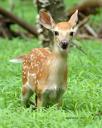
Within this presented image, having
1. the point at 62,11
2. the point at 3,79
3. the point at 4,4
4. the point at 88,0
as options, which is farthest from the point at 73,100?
the point at 4,4

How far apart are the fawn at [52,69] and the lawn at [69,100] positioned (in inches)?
6.0

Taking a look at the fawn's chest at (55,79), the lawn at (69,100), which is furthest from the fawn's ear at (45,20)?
the lawn at (69,100)

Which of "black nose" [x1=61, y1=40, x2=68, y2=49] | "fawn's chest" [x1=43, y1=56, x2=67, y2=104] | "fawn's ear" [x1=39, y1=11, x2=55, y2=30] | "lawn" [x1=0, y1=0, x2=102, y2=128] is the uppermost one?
"fawn's ear" [x1=39, y1=11, x2=55, y2=30]

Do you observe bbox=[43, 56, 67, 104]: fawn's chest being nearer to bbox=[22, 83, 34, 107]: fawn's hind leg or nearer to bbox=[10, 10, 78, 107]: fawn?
bbox=[10, 10, 78, 107]: fawn

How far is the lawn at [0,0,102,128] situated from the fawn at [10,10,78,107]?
15 centimetres

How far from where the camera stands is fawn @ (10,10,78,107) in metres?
6.34

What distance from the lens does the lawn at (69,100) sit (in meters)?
5.99

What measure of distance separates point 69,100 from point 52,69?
76 centimetres

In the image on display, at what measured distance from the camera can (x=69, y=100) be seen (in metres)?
7.07

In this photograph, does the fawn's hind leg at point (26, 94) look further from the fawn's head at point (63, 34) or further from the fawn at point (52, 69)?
the fawn's head at point (63, 34)

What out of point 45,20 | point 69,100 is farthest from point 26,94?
point 45,20

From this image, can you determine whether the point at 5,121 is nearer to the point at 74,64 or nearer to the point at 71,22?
the point at 71,22

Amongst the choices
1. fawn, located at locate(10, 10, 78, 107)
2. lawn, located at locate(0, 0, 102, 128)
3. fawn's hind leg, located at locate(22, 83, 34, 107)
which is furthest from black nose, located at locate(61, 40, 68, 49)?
fawn's hind leg, located at locate(22, 83, 34, 107)

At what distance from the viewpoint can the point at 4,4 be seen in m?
20.6
